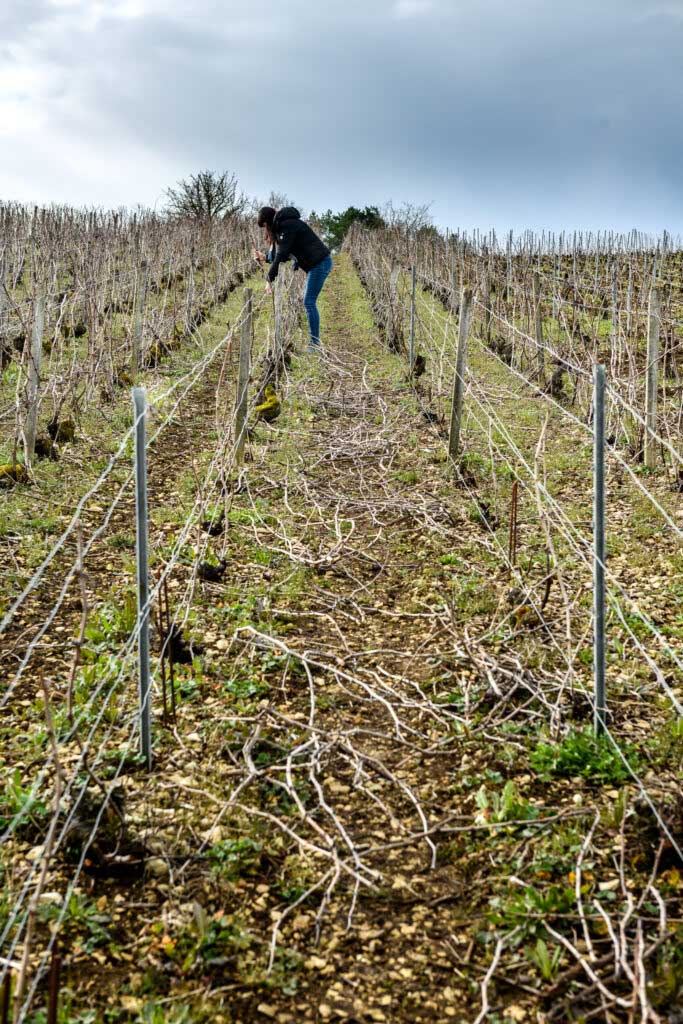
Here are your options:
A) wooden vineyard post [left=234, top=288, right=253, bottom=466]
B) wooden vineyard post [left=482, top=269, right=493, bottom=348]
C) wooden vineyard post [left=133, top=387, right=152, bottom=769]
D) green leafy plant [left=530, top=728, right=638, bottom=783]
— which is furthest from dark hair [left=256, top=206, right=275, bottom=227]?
green leafy plant [left=530, top=728, right=638, bottom=783]

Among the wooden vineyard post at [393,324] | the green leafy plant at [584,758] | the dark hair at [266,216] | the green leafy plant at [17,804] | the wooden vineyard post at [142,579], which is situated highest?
the dark hair at [266,216]

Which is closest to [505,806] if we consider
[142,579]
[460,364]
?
[142,579]

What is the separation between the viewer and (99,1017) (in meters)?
2.00

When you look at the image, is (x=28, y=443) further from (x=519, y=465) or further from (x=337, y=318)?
(x=337, y=318)

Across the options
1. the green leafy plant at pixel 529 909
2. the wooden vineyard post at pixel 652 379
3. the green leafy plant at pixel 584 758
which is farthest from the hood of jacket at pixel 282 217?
the green leafy plant at pixel 529 909

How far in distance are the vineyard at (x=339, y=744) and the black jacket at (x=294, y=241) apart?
3021 millimetres

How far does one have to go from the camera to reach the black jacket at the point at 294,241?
893cm

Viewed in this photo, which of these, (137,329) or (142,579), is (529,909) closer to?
(142,579)

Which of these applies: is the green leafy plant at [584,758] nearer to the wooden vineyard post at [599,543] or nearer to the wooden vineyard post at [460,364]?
the wooden vineyard post at [599,543]

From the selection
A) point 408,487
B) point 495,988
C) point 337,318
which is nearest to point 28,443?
point 408,487

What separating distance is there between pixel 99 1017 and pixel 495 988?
0.92m

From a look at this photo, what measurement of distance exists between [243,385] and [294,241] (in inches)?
138

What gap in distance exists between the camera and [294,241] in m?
9.09

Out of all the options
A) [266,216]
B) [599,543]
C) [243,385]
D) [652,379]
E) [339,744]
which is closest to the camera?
[599,543]
